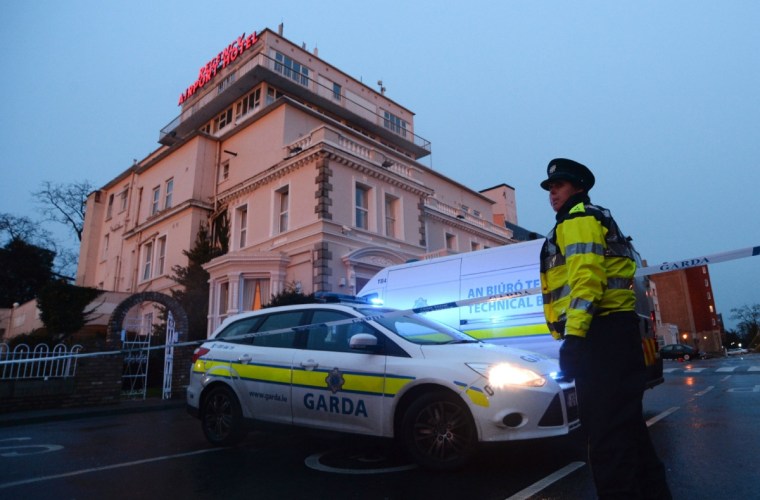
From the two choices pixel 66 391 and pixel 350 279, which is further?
pixel 350 279

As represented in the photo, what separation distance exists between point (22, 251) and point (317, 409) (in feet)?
139

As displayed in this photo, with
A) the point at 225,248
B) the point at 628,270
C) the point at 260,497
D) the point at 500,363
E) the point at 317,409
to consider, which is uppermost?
the point at 225,248

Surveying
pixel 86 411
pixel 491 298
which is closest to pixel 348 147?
pixel 86 411

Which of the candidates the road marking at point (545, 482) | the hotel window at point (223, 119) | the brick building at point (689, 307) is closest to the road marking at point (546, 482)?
the road marking at point (545, 482)

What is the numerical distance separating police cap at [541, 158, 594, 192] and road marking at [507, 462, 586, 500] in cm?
219

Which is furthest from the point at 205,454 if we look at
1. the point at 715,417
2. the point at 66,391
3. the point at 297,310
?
the point at 66,391

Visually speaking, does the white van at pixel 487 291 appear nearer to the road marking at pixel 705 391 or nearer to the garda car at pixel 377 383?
the garda car at pixel 377 383

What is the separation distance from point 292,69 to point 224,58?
537 centimetres

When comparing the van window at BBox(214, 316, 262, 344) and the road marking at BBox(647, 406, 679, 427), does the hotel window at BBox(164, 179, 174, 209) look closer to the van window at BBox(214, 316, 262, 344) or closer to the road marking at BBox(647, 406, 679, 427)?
the van window at BBox(214, 316, 262, 344)

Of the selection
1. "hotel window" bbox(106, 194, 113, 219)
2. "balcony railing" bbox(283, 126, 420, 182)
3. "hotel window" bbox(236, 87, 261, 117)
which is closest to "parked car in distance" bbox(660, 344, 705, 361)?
"balcony railing" bbox(283, 126, 420, 182)

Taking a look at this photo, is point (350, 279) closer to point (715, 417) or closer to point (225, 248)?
point (225, 248)

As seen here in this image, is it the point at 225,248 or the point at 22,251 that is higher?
the point at 22,251

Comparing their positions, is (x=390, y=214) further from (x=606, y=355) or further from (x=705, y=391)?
(x=606, y=355)

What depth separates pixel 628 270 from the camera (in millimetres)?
2857
